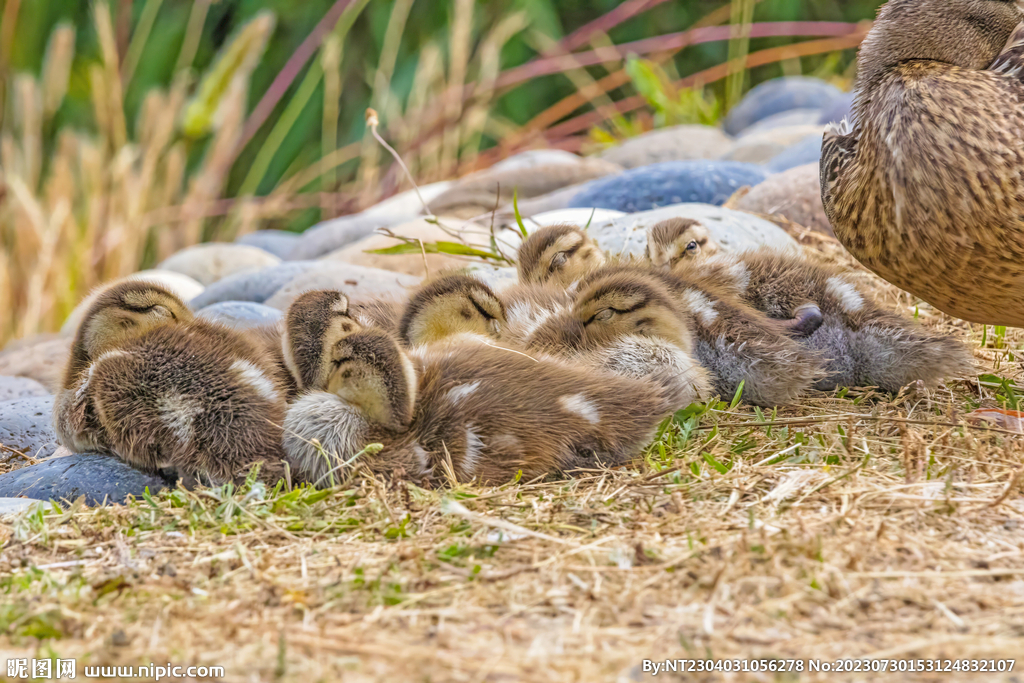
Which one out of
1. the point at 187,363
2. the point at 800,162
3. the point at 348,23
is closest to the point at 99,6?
the point at 348,23

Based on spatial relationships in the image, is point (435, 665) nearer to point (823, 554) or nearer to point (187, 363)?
point (823, 554)

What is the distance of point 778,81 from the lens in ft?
33.2

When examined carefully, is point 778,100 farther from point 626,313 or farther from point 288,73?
point 626,313

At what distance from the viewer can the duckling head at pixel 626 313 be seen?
10.7ft

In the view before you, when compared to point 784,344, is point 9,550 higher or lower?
lower

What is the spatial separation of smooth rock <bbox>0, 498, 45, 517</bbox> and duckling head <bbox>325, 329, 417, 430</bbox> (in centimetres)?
87

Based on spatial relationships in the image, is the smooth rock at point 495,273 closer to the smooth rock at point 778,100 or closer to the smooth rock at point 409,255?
the smooth rock at point 409,255

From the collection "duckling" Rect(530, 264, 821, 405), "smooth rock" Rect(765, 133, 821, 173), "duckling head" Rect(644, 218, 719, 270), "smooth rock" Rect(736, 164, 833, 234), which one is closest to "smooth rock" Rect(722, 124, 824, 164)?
"smooth rock" Rect(765, 133, 821, 173)

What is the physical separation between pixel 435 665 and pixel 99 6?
7328mm

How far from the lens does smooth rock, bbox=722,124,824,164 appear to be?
7.40 metres

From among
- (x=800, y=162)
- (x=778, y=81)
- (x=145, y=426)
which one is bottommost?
(x=145, y=426)

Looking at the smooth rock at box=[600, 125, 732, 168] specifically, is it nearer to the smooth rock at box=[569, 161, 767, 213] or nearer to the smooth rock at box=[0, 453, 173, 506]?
the smooth rock at box=[569, 161, 767, 213]

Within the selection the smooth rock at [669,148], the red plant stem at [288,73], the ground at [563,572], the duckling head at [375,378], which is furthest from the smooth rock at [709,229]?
the red plant stem at [288,73]

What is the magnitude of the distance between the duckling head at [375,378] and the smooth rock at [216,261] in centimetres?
357
